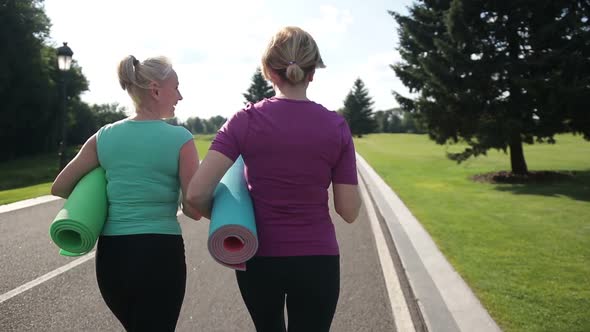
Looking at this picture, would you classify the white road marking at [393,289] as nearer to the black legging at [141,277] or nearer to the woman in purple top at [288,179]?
the woman in purple top at [288,179]

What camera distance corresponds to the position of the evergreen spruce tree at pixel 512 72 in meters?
13.4

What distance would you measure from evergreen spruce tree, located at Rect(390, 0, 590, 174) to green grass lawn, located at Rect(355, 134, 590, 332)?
217cm

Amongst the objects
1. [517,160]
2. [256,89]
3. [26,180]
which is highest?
[256,89]

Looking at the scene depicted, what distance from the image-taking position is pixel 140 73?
2055 millimetres

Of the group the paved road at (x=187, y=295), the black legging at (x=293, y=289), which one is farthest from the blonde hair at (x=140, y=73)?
the paved road at (x=187, y=295)

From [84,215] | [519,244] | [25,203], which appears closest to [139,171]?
[84,215]

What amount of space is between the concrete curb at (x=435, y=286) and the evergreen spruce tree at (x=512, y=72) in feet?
25.4

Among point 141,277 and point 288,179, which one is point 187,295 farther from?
point 288,179

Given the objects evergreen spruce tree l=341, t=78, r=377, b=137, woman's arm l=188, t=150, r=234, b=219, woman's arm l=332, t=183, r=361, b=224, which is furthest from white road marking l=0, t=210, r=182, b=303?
evergreen spruce tree l=341, t=78, r=377, b=137

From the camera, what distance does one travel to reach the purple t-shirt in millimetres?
1754

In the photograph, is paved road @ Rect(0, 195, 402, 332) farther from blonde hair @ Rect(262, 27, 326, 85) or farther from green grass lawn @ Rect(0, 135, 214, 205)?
green grass lawn @ Rect(0, 135, 214, 205)

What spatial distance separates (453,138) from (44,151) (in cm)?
3432

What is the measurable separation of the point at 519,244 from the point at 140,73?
6685 millimetres

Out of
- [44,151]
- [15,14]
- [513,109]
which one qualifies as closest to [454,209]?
[513,109]
